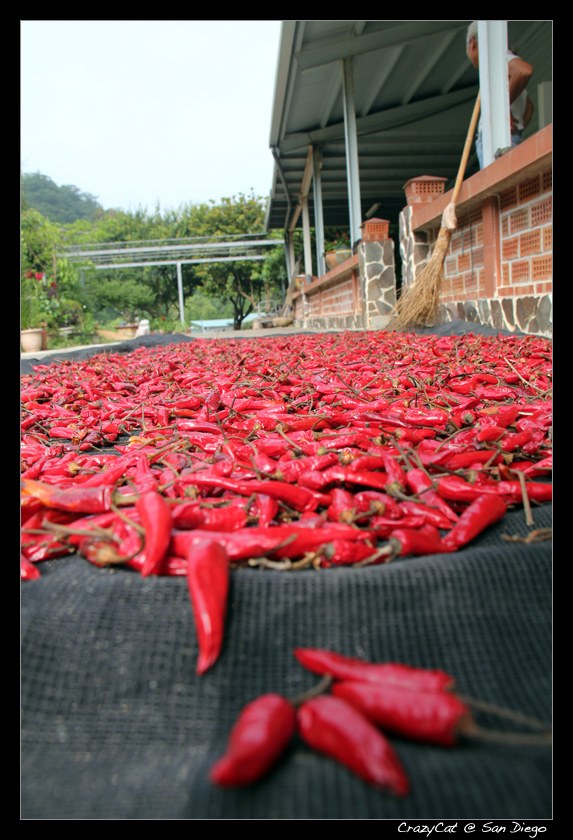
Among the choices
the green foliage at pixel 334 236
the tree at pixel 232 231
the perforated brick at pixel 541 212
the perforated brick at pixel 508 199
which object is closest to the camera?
the perforated brick at pixel 541 212

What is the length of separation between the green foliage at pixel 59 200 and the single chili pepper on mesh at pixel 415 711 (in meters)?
61.3

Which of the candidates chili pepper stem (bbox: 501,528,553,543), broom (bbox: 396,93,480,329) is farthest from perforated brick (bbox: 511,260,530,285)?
chili pepper stem (bbox: 501,528,553,543)

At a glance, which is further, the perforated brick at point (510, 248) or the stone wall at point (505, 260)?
the perforated brick at point (510, 248)

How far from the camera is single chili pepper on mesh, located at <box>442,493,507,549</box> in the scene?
45.6 inches

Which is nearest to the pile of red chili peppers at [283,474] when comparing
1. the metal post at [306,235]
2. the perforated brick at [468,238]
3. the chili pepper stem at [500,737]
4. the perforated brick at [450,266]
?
the chili pepper stem at [500,737]

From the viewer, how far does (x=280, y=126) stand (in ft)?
34.2

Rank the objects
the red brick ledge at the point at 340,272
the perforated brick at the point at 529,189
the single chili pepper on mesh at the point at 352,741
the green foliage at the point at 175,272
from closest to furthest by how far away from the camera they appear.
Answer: the single chili pepper on mesh at the point at 352,741 < the perforated brick at the point at 529,189 < the red brick ledge at the point at 340,272 < the green foliage at the point at 175,272

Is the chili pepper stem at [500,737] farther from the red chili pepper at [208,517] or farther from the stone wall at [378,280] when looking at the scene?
the stone wall at [378,280]

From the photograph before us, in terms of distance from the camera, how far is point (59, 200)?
6338cm

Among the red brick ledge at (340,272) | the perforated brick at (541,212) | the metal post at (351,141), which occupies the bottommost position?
the perforated brick at (541,212)

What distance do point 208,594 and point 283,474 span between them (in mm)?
555

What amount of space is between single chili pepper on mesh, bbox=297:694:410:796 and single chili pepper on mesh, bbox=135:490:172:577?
38cm

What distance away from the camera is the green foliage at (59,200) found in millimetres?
58025
